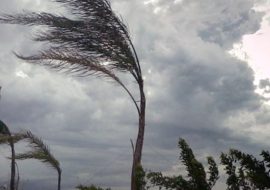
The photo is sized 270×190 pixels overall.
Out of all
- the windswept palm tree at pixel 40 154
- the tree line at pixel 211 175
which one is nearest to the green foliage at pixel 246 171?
the tree line at pixel 211 175

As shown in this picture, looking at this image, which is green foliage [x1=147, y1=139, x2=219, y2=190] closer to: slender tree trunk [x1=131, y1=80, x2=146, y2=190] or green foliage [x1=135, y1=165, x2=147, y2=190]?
green foliage [x1=135, y1=165, x2=147, y2=190]

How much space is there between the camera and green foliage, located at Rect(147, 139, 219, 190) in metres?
6.95

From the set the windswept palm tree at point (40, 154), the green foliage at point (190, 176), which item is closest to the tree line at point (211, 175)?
the green foliage at point (190, 176)

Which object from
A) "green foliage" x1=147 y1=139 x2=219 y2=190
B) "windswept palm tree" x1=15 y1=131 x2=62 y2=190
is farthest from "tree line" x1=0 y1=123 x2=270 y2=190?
"windswept palm tree" x1=15 y1=131 x2=62 y2=190

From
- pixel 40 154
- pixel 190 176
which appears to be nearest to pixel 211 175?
pixel 190 176

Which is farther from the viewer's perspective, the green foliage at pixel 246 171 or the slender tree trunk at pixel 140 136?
the slender tree trunk at pixel 140 136

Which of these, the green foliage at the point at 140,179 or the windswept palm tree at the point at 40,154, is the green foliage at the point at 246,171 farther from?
the windswept palm tree at the point at 40,154

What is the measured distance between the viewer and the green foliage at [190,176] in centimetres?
695

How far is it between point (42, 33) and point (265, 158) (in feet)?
20.8

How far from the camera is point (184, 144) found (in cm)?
730

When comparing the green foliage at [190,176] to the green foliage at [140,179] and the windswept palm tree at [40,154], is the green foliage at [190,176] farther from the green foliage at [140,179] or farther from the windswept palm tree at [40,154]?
the windswept palm tree at [40,154]

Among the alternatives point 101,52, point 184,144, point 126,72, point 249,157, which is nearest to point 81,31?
point 101,52

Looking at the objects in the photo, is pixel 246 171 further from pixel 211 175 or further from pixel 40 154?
pixel 40 154

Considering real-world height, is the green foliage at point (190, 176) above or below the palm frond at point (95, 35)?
below
